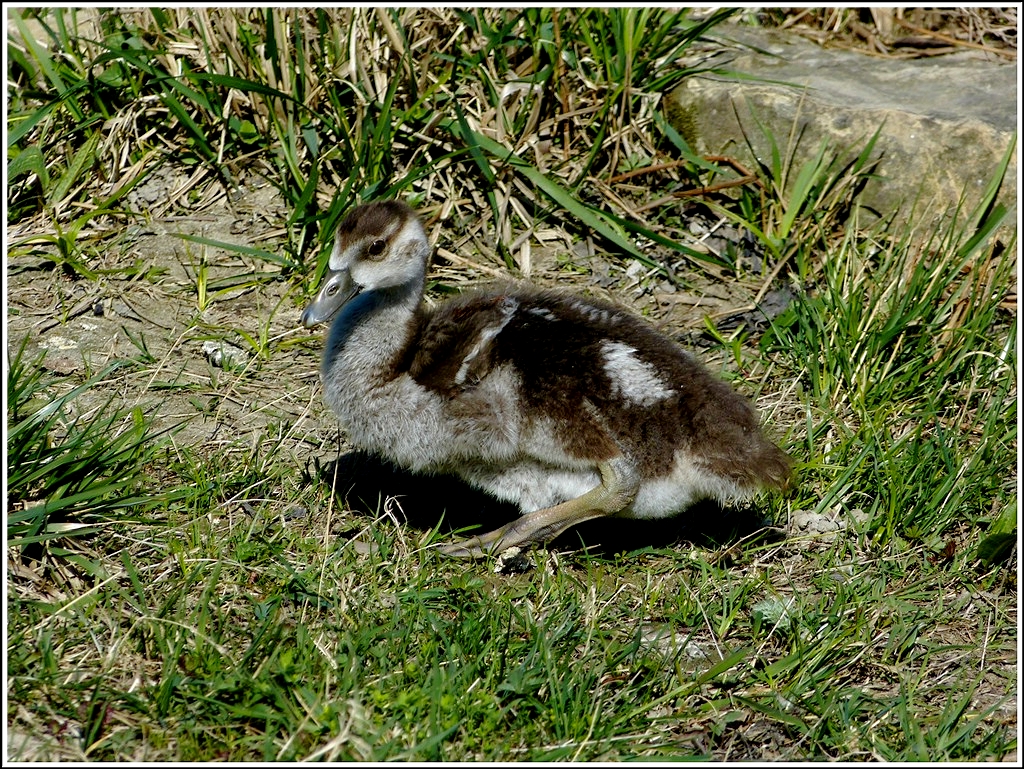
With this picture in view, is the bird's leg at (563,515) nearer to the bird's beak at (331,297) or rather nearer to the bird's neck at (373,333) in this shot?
the bird's neck at (373,333)

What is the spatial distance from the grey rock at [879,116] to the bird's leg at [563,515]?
262 centimetres

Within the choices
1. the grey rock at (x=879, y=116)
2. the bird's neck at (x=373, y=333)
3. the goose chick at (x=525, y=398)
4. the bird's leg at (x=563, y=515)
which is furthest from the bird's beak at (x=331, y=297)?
the grey rock at (x=879, y=116)

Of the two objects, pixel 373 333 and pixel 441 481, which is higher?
pixel 373 333

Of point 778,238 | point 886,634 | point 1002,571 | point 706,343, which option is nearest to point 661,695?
point 886,634

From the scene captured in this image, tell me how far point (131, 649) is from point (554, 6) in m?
3.94

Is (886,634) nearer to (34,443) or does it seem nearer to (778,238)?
(778,238)

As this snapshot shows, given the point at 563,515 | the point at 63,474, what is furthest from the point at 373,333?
the point at 63,474

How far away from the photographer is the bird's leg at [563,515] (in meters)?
4.07

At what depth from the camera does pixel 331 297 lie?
4.18 meters

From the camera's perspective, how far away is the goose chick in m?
4.03

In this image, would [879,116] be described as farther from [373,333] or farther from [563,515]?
[373,333]

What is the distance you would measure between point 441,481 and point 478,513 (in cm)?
23

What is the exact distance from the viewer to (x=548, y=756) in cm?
326

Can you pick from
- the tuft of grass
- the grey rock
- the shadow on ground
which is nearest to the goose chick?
the shadow on ground
